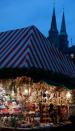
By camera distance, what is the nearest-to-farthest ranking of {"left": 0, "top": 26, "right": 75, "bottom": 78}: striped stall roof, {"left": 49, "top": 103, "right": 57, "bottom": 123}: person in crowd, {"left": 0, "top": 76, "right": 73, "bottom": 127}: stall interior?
{"left": 0, "top": 76, "right": 73, "bottom": 127}: stall interior
{"left": 0, "top": 26, "right": 75, "bottom": 78}: striped stall roof
{"left": 49, "top": 103, "right": 57, "bottom": 123}: person in crowd

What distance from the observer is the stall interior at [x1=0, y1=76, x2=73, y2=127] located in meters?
14.2

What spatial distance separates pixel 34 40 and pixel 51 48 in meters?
1.61

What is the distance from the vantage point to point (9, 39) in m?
17.0

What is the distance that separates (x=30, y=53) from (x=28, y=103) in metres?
2.58

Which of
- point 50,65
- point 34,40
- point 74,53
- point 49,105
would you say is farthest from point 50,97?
point 74,53

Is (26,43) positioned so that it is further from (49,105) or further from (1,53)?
(49,105)

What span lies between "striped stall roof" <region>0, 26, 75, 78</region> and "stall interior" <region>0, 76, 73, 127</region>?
2.63ft

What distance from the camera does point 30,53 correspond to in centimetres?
1466

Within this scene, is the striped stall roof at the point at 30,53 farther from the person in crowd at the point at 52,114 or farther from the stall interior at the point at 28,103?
the person in crowd at the point at 52,114

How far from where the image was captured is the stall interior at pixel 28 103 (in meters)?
14.2

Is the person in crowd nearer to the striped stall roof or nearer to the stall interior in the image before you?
the stall interior

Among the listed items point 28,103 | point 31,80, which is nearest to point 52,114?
point 28,103

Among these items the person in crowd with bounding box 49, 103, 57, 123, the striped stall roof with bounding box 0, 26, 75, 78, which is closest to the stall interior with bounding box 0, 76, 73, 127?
the person in crowd with bounding box 49, 103, 57, 123

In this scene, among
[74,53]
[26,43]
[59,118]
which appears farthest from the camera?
[74,53]
